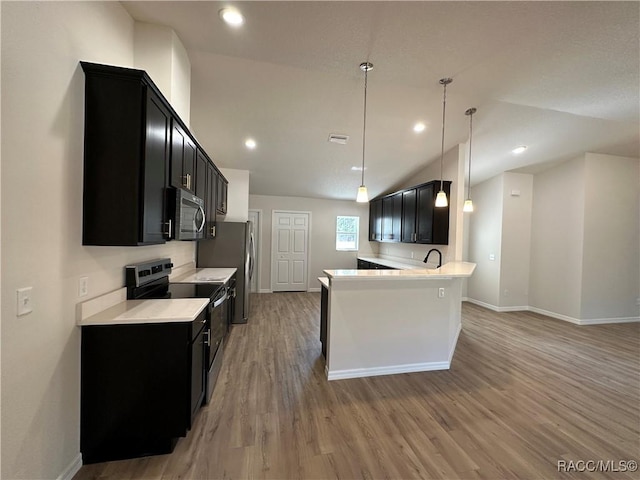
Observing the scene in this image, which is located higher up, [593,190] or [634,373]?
[593,190]

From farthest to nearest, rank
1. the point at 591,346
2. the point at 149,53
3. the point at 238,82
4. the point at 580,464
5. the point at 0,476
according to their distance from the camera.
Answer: the point at 591,346, the point at 238,82, the point at 149,53, the point at 580,464, the point at 0,476

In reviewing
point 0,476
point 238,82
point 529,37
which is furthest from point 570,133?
point 0,476

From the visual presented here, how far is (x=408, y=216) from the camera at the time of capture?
510cm

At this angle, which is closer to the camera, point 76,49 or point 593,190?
→ point 76,49

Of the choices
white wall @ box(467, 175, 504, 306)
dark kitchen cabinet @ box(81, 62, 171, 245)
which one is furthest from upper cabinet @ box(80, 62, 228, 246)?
white wall @ box(467, 175, 504, 306)

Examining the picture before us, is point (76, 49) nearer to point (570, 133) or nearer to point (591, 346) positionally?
point (570, 133)

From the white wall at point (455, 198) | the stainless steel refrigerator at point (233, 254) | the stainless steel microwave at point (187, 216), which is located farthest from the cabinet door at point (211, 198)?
the white wall at point (455, 198)

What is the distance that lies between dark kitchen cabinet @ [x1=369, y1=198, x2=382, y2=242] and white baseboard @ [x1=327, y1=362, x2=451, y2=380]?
3.66 metres

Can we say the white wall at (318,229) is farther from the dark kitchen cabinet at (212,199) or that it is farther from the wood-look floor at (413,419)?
the wood-look floor at (413,419)

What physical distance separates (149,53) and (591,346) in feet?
20.1

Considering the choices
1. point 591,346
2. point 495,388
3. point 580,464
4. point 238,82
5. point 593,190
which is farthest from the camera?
point 593,190

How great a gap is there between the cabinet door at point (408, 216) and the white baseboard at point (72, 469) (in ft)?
15.6

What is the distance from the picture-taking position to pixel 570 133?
395cm

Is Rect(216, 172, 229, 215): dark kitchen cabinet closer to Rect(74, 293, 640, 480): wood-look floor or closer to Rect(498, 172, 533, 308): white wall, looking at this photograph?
Rect(74, 293, 640, 480): wood-look floor
